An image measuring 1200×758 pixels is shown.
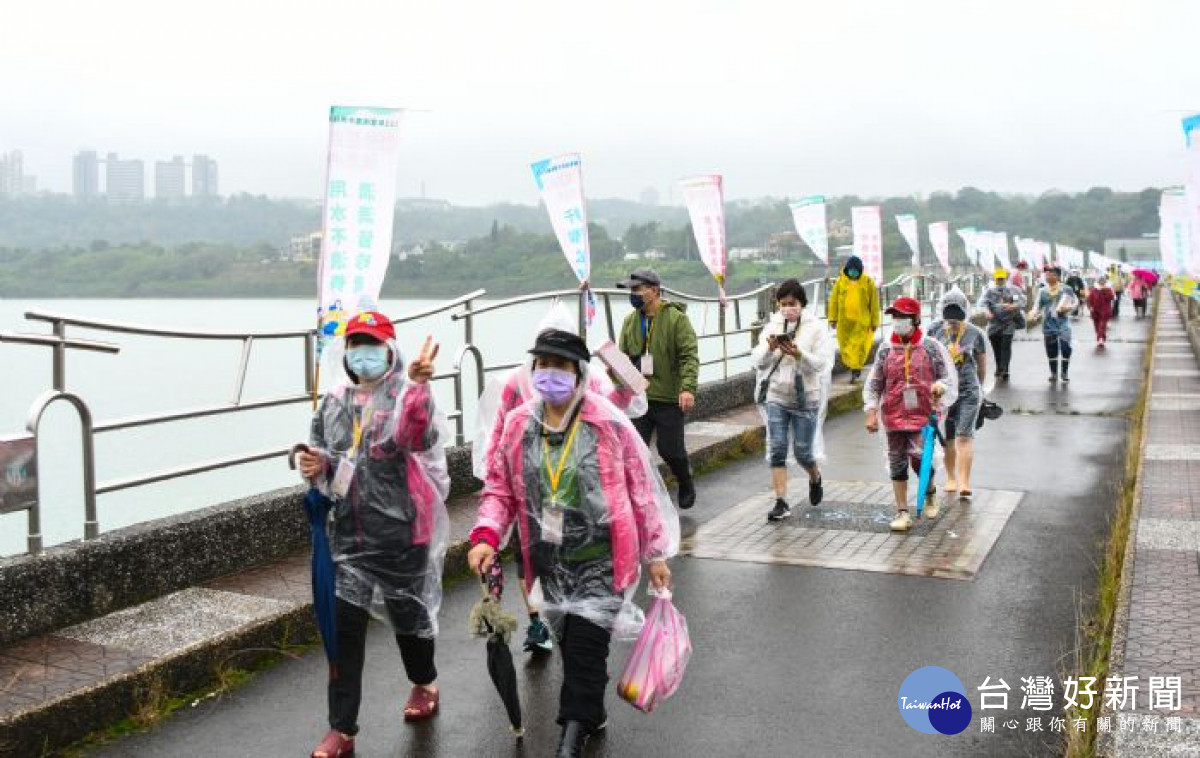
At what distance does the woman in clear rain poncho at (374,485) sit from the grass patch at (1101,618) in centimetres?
245

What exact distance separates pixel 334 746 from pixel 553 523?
118cm

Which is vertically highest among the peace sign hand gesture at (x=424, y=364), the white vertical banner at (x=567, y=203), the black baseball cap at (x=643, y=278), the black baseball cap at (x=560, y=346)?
the white vertical banner at (x=567, y=203)

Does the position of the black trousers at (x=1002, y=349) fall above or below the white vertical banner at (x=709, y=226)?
below

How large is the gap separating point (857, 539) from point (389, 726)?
12.9 ft

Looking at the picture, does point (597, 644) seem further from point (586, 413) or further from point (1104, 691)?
point (1104, 691)

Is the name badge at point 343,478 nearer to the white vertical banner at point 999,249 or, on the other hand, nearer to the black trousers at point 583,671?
the black trousers at point 583,671

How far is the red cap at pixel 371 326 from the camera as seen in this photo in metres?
4.49

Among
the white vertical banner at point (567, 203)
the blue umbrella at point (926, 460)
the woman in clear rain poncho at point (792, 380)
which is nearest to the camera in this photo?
the blue umbrella at point (926, 460)

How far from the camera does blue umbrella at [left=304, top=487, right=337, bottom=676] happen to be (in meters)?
4.49

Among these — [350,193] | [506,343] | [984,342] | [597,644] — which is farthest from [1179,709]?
[506,343]

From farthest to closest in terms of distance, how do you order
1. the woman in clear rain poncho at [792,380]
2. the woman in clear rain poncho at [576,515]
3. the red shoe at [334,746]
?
the woman in clear rain poncho at [792,380] < the red shoe at [334,746] < the woman in clear rain poncho at [576,515]

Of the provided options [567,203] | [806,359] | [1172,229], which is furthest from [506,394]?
[1172,229]

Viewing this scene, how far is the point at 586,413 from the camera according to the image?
14.2 feet

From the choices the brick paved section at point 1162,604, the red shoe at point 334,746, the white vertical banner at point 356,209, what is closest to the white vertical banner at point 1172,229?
the brick paved section at point 1162,604
